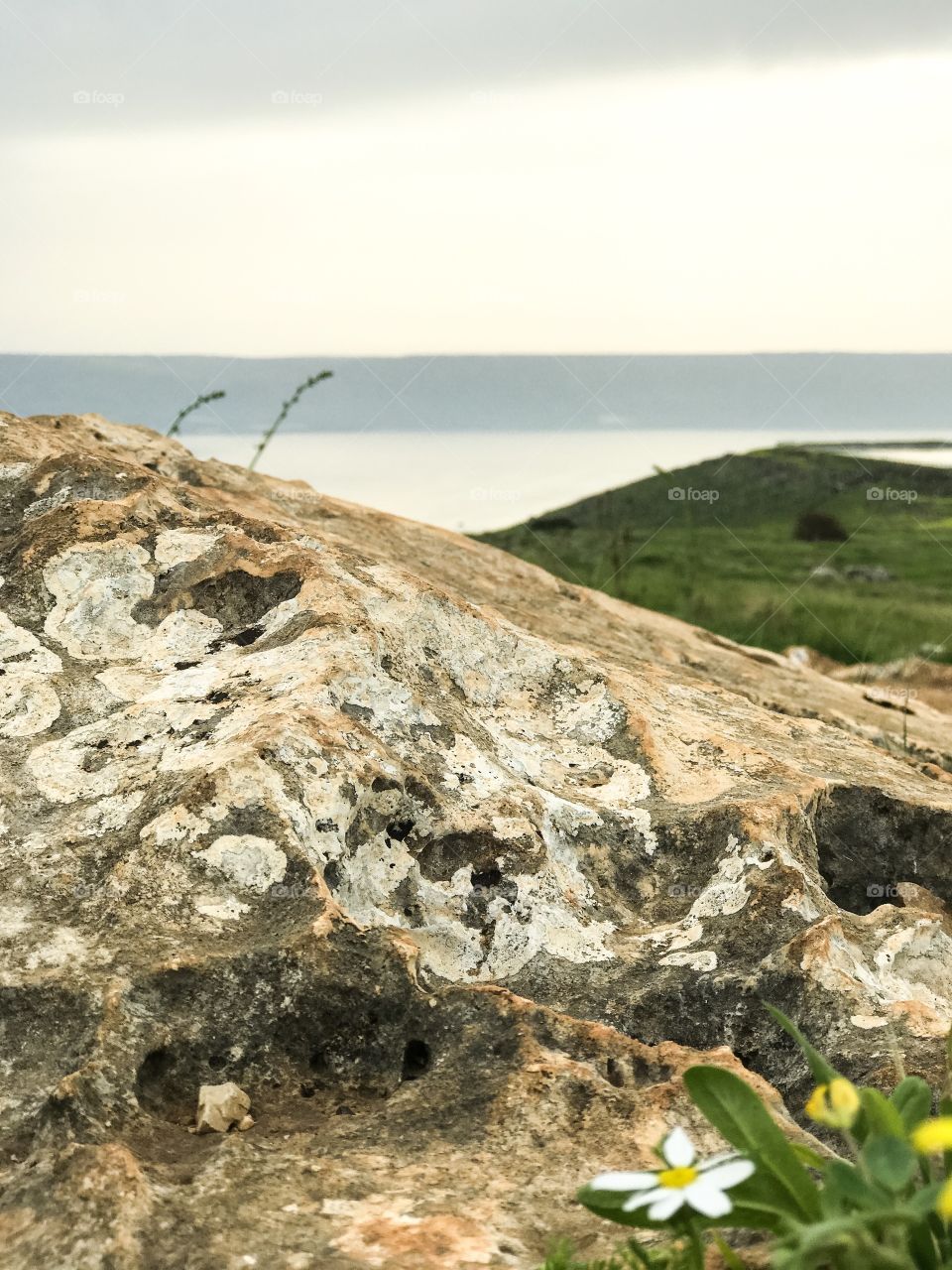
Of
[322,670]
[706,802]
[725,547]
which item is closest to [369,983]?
[322,670]

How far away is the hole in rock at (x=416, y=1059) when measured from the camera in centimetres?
375

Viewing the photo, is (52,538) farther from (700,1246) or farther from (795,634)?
(795,634)

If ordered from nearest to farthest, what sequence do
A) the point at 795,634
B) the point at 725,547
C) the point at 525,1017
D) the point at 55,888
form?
the point at 525,1017 < the point at 55,888 < the point at 795,634 < the point at 725,547

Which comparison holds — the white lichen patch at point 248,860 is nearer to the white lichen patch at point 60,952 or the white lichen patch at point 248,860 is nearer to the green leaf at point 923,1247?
the white lichen patch at point 60,952

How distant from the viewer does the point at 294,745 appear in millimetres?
4328

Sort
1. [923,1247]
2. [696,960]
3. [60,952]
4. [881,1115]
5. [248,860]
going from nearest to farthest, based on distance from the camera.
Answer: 1. [923,1247]
2. [881,1115]
3. [60,952]
4. [248,860]
5. [696,960]

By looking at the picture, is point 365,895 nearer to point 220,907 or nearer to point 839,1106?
point 220,907

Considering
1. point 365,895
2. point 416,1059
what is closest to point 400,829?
point 365,895

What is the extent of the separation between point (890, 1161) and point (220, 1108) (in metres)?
1.86

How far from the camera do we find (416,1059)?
12.4 ft

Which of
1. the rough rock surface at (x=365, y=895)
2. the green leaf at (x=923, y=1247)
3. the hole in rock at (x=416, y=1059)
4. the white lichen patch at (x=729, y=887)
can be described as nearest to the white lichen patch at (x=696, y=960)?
the rough rock surface at (x=365, y=895)

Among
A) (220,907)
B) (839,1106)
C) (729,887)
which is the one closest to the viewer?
(839,1106)

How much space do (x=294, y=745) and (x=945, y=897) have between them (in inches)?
119

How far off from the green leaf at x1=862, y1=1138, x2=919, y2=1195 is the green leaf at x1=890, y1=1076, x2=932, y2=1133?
0.34 m
